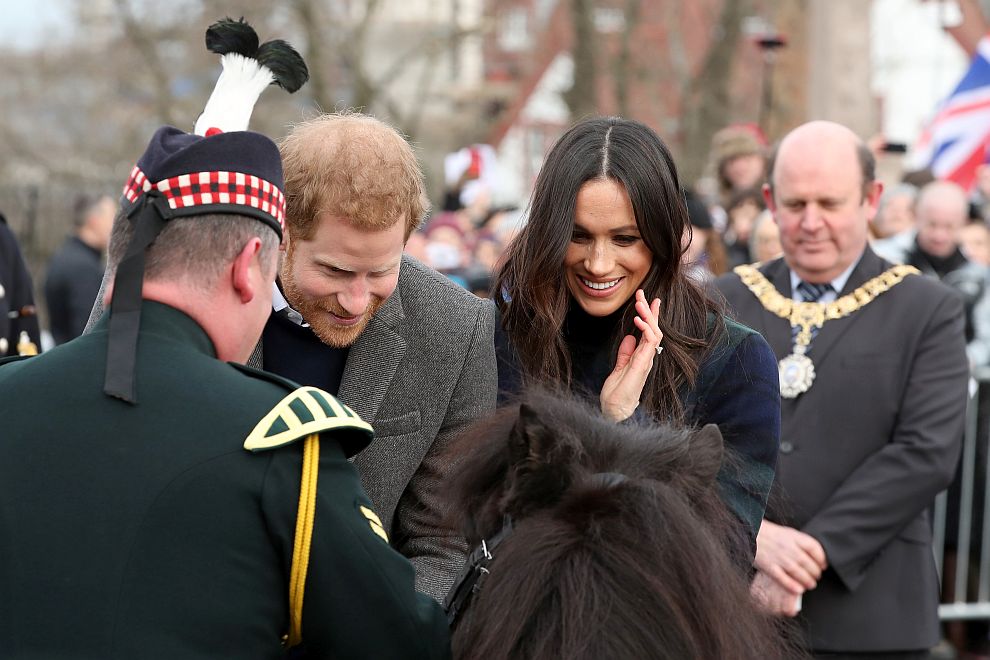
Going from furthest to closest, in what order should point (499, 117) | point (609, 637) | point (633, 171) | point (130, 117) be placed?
1. point (499, 117)
2. point (130, 117)
3. point (633, 171)
4. point (609, 637)

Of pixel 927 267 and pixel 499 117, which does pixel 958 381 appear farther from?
pixel 499 117

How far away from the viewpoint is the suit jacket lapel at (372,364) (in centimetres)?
300

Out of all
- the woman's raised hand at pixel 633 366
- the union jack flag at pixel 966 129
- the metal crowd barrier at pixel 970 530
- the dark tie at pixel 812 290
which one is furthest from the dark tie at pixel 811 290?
the union jack flag at pixel 966 129

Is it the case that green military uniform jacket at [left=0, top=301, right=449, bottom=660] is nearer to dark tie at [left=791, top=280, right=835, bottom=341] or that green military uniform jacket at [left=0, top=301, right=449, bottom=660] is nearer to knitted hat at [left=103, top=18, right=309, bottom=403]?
A: knitted hat at [left=103, top=18, right=309, bottom=403]

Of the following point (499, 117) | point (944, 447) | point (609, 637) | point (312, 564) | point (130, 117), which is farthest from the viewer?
point (499, 117)

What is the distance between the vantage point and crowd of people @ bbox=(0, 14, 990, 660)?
209 cm

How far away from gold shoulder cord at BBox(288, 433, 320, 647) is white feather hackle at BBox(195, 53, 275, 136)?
92cm

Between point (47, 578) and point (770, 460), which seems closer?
point (47, 578)

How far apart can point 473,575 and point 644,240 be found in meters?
1.12

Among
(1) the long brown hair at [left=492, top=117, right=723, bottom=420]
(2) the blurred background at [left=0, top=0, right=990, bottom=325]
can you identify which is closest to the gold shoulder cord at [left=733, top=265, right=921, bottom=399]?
(1) the long brown hair at [left=492, top=117, right=723, bottom=420]

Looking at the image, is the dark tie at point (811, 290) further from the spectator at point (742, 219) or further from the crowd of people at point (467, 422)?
the spectator at point (742, 219)

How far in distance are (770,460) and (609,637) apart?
1.22 metres

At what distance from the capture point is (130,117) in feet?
86.2

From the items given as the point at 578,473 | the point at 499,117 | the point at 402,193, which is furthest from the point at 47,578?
the point at 499,117
